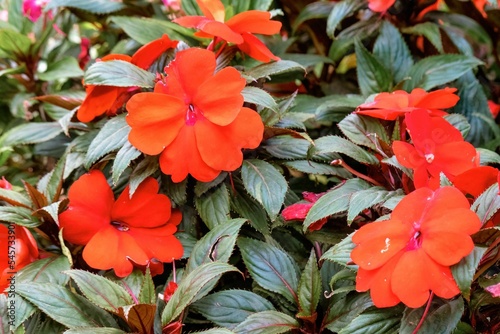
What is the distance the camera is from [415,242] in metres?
0.80

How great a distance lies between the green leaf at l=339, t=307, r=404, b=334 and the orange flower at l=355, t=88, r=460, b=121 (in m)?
0.38

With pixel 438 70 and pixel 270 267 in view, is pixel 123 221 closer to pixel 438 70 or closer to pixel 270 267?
pixel 270 267

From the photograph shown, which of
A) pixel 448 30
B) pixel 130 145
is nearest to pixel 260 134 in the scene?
pixel 130 145

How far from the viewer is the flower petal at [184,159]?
3.23 feet

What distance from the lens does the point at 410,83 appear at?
4.59ft

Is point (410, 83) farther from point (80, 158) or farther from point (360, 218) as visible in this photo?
point (80, 158)

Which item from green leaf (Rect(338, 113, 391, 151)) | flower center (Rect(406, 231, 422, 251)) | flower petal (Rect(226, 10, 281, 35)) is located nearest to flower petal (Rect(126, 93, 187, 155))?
flower petal (Rect(226, 10, 281, 35))

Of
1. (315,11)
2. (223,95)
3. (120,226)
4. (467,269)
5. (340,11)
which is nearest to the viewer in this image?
(467,269)

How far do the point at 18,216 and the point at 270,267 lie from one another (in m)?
0.45

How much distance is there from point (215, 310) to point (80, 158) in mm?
428

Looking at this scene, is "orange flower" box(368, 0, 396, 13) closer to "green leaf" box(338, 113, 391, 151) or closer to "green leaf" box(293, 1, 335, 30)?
"green leaf" box(293, 1, 335, 30)

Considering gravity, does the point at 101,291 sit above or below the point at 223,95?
below

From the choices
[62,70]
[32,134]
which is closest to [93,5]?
[62,70]

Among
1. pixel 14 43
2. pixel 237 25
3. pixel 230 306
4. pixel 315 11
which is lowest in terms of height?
pixel 230 306
